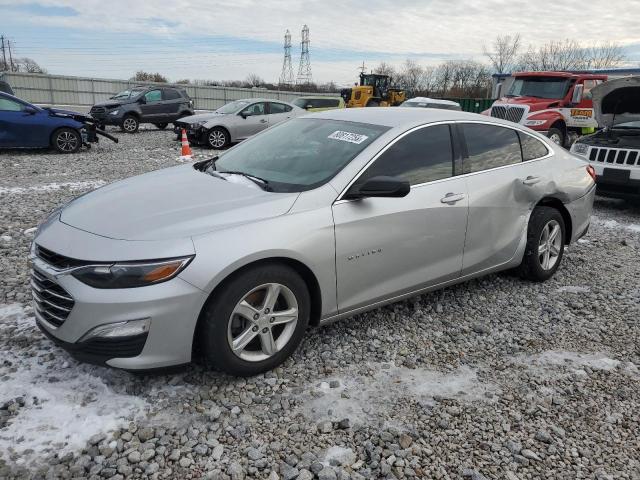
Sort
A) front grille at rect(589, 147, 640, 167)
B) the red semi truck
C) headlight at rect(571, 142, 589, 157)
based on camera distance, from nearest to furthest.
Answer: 1. front grille at rect(589, 147, 640, 167)
2. headlight at rect(571, 142, 589, 157)
3. the red semi truck

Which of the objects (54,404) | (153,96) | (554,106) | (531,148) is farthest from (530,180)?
(153,96)

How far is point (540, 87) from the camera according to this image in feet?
49.4

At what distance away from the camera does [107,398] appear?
2.80m

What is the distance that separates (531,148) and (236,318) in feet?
10.5

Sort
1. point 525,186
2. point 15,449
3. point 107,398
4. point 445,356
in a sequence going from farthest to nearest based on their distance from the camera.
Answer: point 525,186 < point 445,356 < point 107,398 < point 15,449

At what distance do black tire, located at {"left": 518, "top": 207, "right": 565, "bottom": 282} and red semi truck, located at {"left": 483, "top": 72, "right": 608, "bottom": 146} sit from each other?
10424 mm

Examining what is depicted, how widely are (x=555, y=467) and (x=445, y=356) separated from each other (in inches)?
42.0

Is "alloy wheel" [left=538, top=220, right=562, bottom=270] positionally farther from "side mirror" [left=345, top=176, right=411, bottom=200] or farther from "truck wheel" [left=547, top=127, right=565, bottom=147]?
"truck wheel" [left=547, top=127, right=565, bottom=147]

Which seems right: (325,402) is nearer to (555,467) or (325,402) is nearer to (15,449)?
(555,467)

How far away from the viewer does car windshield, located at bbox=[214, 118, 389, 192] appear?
339 centimetres

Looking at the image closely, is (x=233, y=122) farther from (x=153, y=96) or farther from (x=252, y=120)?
(x=153, y=96)

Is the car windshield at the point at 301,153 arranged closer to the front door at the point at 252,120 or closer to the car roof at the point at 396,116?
the car roof at the point at 396,116

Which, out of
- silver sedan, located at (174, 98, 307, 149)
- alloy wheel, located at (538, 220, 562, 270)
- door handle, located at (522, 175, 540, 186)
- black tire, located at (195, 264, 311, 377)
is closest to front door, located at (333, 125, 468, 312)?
black tire, located at (195, 264, 311, 377)

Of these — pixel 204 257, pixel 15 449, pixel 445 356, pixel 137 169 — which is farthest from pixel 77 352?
pixel 137 169
